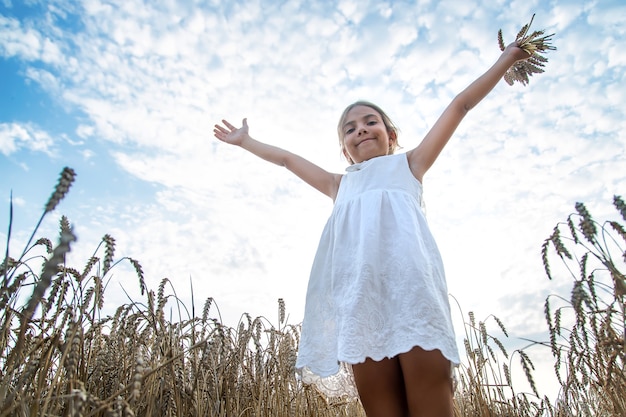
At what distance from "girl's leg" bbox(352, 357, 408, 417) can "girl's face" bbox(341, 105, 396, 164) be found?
115cm

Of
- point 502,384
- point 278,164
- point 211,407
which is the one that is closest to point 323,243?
point 278,164

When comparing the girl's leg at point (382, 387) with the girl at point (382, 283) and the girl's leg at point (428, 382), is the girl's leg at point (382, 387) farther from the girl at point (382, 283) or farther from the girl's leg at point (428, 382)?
the girl's leg at point (428, 382)

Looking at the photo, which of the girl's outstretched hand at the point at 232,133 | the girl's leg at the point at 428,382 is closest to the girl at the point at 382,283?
the girl's leg at the point at 428,382

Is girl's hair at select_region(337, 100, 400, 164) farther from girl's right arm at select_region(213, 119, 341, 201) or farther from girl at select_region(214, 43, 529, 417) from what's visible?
girl's right arm at select_region(213, 119, 341, 201)

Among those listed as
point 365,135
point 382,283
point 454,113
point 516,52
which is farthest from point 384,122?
point 382,283

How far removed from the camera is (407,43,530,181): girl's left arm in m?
2.27

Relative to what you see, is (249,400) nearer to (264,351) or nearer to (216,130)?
(264,351)

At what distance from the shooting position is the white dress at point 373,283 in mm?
1787

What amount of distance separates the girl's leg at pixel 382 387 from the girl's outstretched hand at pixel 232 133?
5.81 ft

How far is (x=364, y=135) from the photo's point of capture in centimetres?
259

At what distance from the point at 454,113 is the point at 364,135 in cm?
52

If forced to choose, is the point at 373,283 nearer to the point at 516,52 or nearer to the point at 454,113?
the point at 454,113

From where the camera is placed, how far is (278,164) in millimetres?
2926

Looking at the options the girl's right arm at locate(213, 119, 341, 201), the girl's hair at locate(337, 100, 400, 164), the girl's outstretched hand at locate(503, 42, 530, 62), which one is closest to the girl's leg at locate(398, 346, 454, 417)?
the girl's right arm at locate(213, 119, 341, 201)
